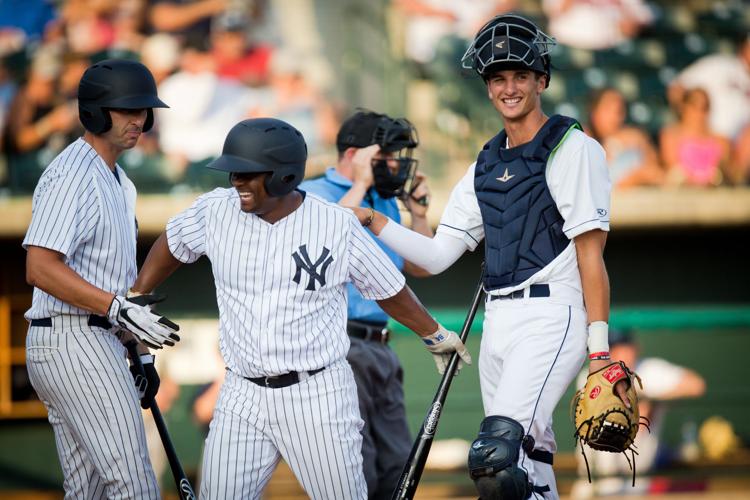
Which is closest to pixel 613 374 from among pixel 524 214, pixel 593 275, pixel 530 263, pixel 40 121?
pixel 593 275

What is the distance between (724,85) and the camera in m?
11.1

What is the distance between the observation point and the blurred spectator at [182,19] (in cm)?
1094

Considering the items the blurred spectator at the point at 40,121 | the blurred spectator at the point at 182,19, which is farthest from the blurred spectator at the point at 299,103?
the blurred spectator at the point at 40,121

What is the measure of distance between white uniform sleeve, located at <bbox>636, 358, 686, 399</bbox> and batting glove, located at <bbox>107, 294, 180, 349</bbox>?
688cm

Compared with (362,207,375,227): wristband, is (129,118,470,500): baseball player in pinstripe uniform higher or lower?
lower

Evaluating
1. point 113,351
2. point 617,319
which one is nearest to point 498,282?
point 113,351

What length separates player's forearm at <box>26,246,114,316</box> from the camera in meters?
3.76

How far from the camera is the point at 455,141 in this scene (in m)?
10.8

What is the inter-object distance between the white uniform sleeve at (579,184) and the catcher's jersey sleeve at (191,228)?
1183mm

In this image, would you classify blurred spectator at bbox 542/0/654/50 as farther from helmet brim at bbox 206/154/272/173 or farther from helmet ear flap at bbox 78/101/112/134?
helmet brim at bbox 206/154/272/173

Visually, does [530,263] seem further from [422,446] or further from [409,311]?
[422,446]

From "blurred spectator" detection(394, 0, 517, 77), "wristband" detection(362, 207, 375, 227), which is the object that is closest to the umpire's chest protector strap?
"wristband" detection(362, 207, 375, 227)

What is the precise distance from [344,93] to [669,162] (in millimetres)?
3238

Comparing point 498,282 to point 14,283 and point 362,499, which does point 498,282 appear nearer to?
point 362,499
